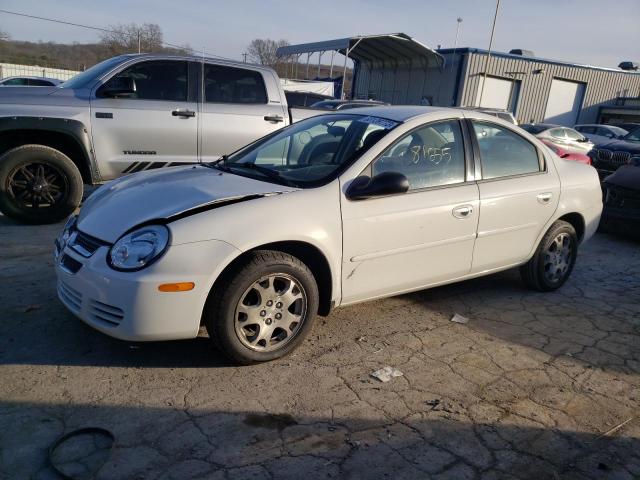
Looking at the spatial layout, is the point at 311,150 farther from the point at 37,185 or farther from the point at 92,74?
the point at 92,74

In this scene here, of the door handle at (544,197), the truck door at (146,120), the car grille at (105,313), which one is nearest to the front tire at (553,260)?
the door handle at (544,197)

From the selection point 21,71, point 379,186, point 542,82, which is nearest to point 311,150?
point 379,186

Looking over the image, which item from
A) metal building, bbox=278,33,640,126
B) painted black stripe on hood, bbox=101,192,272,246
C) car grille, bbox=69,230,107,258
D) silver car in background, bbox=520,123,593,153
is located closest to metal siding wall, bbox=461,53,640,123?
metal building, bbox=278,33,640,126

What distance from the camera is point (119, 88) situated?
582 centimetres

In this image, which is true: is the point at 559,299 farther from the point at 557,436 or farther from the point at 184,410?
the point at 184,410

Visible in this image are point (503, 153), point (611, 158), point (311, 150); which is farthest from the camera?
point (611, 158)

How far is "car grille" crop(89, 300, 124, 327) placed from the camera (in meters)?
2.82

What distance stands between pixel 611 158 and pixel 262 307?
1188cm

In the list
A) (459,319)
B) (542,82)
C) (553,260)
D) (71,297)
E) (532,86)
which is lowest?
(459,319)

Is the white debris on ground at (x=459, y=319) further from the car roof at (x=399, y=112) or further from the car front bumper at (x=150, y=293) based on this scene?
the car front bumper at (x=150, y=293)

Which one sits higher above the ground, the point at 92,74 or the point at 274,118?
the point at 92,74

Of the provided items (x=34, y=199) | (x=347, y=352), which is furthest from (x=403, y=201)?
(x=34, y=199)

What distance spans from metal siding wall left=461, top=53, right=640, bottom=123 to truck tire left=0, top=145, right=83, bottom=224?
25.0 metres

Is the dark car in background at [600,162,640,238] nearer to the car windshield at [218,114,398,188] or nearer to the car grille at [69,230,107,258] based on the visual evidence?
the car windshield at [218,114,398,188]
